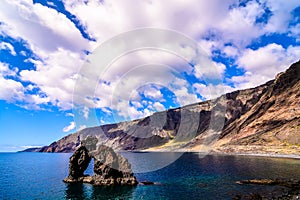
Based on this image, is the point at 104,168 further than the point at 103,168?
No

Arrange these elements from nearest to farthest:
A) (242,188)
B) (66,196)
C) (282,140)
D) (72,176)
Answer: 1. (66,196)
2. (242,188)
3. (72,176)
4. (282,140)

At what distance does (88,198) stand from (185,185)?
30449 millimetres

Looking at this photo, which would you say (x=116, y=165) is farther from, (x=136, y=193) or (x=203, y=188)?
(x=203, y=188)

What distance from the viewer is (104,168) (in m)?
78.8

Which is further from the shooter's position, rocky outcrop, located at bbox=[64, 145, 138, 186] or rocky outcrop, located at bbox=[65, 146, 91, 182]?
rocky outcrop, located at bbox=[65, 146, 91, 182]

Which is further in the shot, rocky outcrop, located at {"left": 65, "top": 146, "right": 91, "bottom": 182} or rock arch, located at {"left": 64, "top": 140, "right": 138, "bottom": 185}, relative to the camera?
rocky outcrop, located at {"left": 65, "top": 146, "right": 91, "bottom": 182}

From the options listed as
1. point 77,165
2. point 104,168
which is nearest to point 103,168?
point 104,168

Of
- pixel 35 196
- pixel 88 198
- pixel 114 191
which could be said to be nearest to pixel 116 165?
pixel 114 191

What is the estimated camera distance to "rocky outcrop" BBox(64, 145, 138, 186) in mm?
76500

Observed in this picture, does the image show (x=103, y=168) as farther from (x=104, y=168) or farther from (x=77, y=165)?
(x=77, y=165)

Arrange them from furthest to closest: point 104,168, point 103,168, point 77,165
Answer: point 77,165
point 103,168
point 104,168

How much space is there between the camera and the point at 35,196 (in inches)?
2488

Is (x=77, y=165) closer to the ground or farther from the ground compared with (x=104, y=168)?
farther from the ground

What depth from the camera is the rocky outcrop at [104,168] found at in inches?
3012
